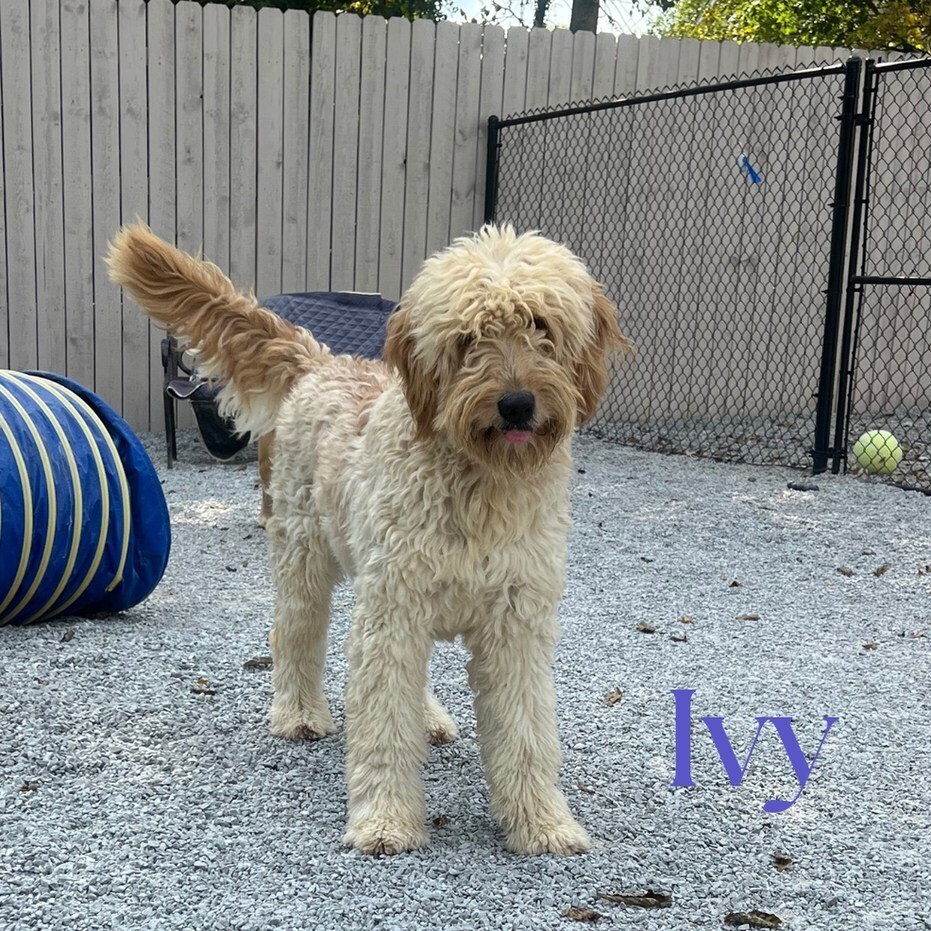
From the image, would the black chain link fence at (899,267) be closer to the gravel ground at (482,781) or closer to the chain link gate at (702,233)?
the chain link gate at (702,233)

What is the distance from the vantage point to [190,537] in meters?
6.27

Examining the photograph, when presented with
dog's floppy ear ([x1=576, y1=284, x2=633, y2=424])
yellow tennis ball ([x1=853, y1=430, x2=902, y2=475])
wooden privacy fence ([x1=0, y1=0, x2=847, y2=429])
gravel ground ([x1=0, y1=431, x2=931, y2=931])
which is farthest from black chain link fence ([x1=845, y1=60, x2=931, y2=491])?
dog's floppy ear ([x1=576, y1=284, x2=633, y2=424])

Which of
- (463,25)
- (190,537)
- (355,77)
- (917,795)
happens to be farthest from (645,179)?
(917,795)

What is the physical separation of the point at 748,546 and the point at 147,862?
168 inches

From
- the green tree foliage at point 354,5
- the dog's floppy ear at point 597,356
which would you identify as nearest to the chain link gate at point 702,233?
the green tree foliage at point 354,5

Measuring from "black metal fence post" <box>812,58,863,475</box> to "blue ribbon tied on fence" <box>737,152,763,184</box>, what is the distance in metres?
1.38

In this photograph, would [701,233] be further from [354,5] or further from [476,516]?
[476,516]

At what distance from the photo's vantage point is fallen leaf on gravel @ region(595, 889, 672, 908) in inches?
104

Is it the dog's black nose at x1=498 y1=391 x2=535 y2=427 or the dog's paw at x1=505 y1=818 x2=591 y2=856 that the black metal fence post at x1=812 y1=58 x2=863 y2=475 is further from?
the dog's black nose at x1=498 y1=391 x2=535 y2=427

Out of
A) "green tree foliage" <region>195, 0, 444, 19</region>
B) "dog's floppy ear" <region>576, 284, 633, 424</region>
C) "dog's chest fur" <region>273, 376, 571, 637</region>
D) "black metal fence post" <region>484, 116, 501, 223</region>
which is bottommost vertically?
"dog's chest fur" <region>273, 376, 571, 637</region>

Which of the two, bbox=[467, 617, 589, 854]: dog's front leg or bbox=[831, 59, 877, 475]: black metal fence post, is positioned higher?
bbox=[831, 59, 877, 475]: black metal fence post

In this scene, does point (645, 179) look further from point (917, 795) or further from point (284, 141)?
point (917, 795)

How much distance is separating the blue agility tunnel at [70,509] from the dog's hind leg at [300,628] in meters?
1.14

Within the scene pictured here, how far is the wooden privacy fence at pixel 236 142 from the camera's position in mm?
8391
